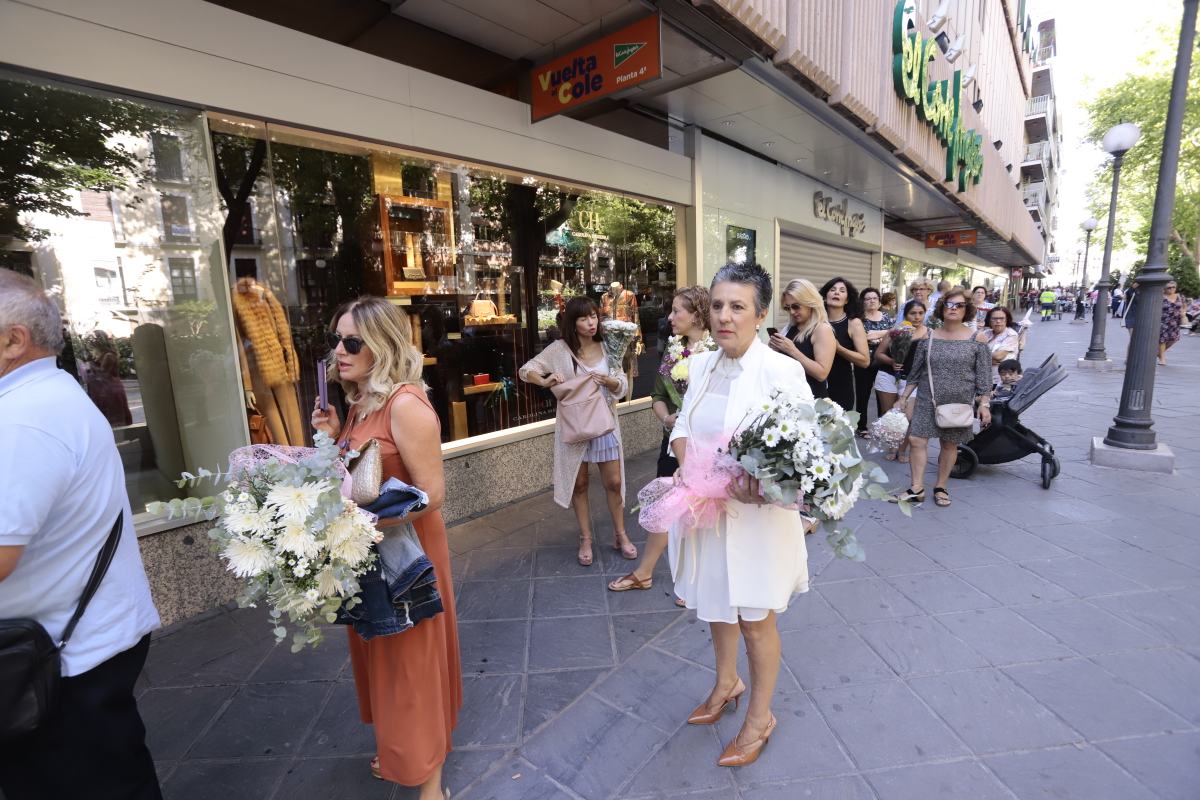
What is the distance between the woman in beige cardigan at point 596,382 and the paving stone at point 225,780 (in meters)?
2.15

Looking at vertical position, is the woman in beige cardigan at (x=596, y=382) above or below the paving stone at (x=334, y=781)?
above

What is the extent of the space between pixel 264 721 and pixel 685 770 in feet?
6.42

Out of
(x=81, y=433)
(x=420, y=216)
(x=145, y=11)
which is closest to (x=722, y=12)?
(x=420, y=216)

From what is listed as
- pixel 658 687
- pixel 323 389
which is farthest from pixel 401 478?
pixel 658 687

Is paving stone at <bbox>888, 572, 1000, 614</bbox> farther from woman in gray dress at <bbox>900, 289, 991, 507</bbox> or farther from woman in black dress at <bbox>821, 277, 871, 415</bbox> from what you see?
woman in black dress at <bbox>821, 277, 871, 415</bbox>

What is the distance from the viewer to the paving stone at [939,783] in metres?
2.08

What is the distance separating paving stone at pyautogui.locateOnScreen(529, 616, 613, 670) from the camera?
9.87ft

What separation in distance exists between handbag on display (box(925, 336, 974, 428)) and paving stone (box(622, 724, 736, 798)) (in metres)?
3.75

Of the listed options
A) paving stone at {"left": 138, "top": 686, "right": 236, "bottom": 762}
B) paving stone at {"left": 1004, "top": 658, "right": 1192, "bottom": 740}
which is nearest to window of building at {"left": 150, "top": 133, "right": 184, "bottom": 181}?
paving stone at {"left": 138, "top": 686, "right": 236, "bottom": 762}

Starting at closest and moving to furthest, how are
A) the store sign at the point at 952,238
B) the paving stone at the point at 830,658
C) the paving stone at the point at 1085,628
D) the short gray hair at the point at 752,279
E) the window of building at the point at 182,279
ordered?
the short gray hair at the point at 752,279
the paving stone at the point at 830,658
the paving stone at the point at 1085,628
the window of building at the point at 182,279
the store sign at the point at 952,238

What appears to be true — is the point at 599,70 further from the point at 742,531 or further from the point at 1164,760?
the point at 1164,760

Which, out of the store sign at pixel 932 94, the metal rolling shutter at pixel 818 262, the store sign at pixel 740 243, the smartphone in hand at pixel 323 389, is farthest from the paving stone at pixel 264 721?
the metal rolling shutter at pixel 818 262

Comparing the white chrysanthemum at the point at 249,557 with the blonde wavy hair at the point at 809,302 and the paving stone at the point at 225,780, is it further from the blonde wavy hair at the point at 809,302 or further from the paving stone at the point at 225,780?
the blonde wavy hair at the point at 809,302

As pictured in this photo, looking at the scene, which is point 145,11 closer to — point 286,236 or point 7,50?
point 7,50
